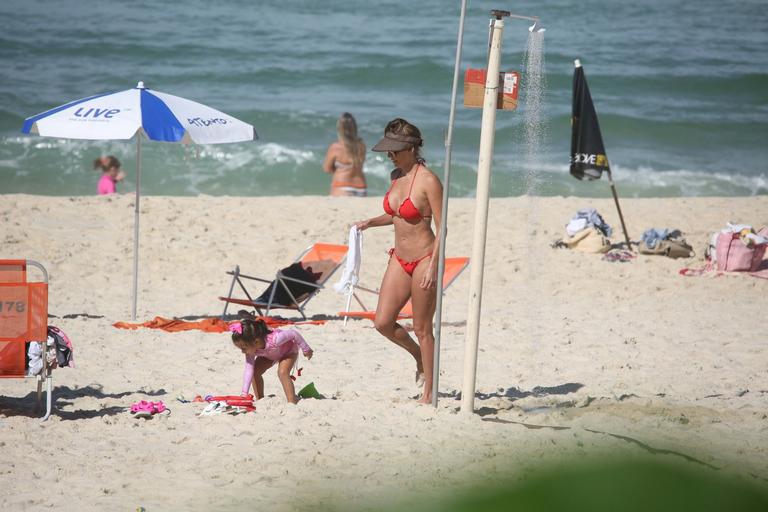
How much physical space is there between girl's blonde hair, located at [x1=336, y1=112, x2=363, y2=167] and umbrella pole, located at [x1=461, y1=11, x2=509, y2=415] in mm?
6659

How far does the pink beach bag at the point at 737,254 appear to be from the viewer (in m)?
10.3

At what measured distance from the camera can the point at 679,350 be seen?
311 inches

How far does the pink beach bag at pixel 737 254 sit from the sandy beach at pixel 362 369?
0.17 m

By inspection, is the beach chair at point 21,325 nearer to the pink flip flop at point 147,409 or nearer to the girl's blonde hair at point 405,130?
the pink flip flop at point 147,409

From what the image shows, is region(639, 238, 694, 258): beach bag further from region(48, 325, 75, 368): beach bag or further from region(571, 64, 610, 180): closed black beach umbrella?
region(48, 325, 75, 368): beach bag

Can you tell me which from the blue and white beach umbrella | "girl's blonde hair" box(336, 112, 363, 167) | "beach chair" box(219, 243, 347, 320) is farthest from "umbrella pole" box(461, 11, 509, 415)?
"girl's blonde hair" box(336, 112, 363, 167)

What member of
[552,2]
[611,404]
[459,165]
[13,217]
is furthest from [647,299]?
[552,2]

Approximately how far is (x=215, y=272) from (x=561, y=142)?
12268 millimetres

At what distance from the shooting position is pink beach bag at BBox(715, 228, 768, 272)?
10.3m

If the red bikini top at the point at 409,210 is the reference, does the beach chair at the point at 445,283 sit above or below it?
below

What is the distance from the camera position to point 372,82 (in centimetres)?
2627

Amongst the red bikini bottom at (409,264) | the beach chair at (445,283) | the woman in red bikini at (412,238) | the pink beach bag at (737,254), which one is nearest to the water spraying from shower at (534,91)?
the woman in red bikini at (412,238)

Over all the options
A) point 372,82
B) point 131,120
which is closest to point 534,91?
point 131,120

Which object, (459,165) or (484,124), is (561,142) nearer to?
(459,165)
